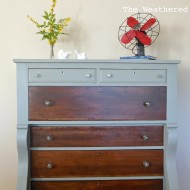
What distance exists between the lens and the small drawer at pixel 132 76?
1794 millimetres

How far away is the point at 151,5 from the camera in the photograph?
2.34m

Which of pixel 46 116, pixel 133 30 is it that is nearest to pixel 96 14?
pixel 133 30

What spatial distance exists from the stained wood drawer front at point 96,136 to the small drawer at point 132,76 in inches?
13.0

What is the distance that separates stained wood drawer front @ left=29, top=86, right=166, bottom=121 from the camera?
179 cm

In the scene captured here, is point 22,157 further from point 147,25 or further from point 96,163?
point 147,25

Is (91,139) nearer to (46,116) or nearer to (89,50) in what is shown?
(46,116)

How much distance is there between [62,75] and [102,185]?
2.69ft

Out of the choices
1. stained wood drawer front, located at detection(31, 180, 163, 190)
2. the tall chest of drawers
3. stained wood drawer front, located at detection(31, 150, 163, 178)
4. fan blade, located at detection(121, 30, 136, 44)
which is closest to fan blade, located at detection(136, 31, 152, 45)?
fan blade, located at detection(121, 30, 136, 44)

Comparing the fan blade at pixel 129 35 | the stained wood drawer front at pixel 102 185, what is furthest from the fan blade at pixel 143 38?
the stained wood drawer front at pixel 102 185

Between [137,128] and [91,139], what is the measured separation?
13.1 inches

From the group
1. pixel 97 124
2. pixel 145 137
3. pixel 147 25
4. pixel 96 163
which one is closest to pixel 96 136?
pixel 97 124

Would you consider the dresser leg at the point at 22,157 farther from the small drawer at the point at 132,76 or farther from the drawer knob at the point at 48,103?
the small drawer at the point at 132,76

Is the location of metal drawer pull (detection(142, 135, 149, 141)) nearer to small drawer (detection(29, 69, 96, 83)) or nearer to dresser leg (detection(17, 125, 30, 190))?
small drawer (detection(29, 69, 96, 83))

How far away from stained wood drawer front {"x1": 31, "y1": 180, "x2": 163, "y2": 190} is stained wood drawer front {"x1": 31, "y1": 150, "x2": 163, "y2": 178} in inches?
2.2
